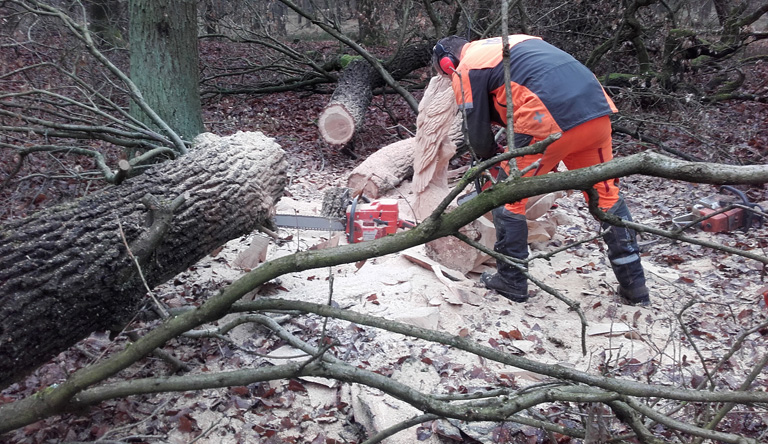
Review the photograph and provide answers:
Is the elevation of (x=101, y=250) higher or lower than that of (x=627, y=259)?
higher

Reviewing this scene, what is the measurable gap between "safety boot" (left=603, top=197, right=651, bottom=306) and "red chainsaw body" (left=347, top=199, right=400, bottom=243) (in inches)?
58.0

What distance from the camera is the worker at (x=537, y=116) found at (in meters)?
2.99

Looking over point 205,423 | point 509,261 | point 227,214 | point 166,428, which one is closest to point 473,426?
point 509,261

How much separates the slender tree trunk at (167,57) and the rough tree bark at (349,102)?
1.88 meters

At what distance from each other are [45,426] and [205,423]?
27.5 inches

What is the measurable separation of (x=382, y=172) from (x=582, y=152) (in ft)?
7.08

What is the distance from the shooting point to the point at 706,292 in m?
3.54

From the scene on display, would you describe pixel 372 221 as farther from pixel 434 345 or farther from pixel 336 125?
pixel 336 125

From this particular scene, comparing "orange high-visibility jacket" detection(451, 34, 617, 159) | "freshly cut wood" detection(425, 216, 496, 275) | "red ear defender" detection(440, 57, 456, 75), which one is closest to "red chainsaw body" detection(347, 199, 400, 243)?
"freshly cut wood" detection(425, 216, 496, 275)

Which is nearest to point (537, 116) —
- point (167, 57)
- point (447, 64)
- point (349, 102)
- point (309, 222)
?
point (447, 64)

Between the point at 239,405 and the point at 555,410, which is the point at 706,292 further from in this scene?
the point at 239,405

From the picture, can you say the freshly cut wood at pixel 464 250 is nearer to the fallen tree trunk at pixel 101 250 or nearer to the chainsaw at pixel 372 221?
the chainsaw at pixel 372 221

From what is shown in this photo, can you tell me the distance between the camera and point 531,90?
3035 mm

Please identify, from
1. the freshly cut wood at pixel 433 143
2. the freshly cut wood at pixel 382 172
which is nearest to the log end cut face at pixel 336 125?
the freshly cut wood at pixel 382 172
